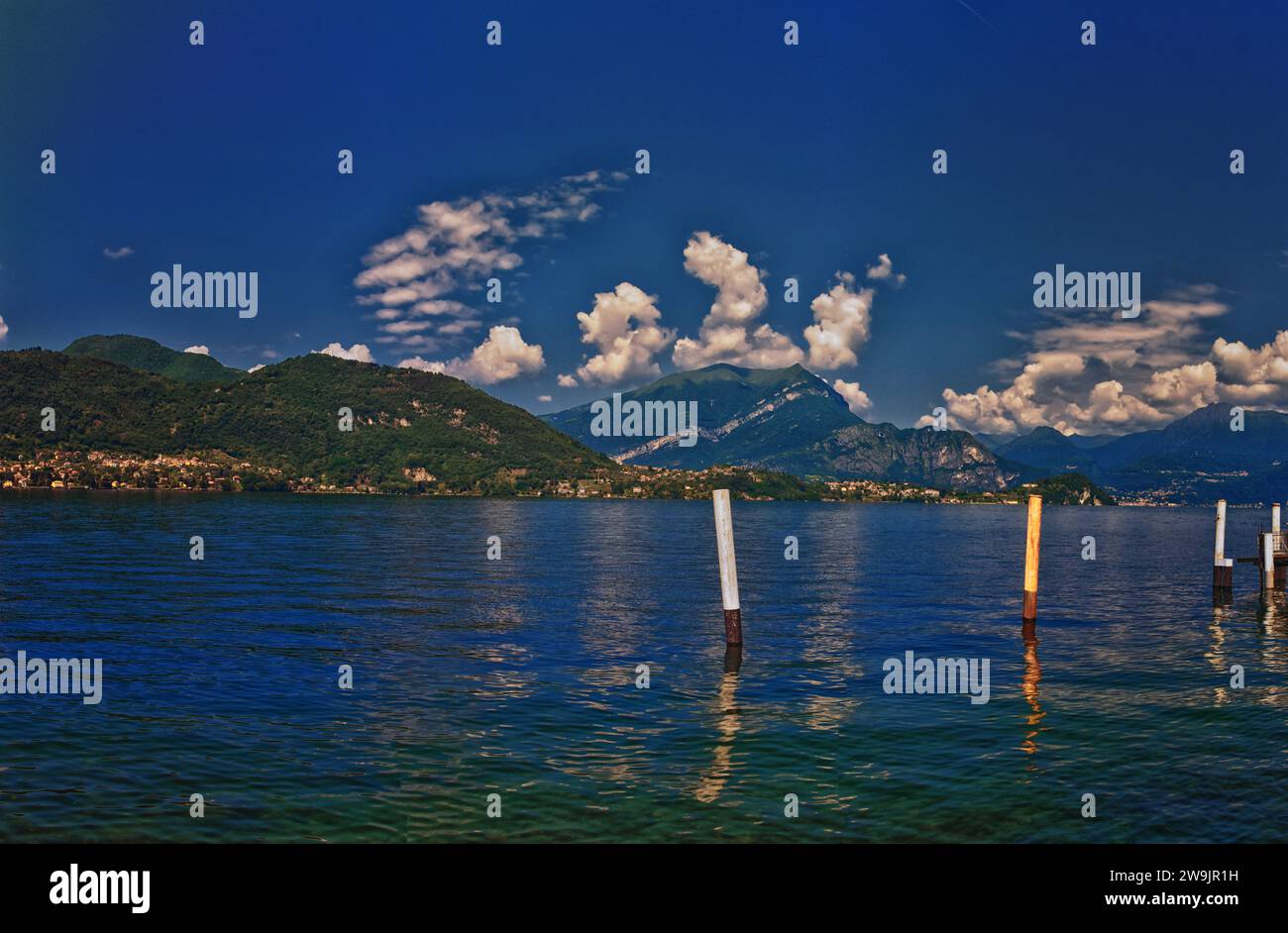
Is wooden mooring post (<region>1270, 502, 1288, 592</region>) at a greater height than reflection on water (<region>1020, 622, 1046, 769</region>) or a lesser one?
greater

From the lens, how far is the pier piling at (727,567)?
31.8 m

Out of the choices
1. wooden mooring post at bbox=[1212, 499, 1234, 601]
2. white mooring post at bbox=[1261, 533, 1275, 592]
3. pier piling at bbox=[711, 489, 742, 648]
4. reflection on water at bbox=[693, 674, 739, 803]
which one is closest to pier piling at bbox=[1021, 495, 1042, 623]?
pier piling at bbox=[711, 489, 742, 648]

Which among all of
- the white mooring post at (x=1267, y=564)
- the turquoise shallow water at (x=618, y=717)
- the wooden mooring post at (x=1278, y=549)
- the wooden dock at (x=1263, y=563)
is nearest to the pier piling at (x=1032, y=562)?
the turquoise shallow water at (x=618, y=717)

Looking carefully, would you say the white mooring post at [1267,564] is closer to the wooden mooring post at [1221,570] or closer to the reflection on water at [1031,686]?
the wooden mooring post at [1221,570]

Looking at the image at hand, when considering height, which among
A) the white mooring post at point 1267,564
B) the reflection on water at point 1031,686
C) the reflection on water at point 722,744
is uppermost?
the white mooring post at point 1267,564

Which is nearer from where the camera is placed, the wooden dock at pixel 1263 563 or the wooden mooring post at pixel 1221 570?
the wooden mooring post at pixel 1221 570

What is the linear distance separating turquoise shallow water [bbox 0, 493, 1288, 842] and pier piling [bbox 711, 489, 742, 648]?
1.18 m

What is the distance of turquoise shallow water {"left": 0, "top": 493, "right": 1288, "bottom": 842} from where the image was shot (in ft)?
52.9

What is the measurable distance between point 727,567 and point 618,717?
9817 millimetres

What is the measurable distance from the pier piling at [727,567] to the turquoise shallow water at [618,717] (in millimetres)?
1178

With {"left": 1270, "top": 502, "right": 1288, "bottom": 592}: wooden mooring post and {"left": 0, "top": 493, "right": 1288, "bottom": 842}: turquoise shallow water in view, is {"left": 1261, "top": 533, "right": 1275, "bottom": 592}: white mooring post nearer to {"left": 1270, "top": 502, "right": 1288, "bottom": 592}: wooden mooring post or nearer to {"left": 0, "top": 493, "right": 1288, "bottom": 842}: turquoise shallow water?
{"left": 1270, "top": 502, "right": 1288, "bottom": 592}: wooden mooring post

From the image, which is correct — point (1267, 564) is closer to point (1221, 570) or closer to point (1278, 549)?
point (1278, 549)

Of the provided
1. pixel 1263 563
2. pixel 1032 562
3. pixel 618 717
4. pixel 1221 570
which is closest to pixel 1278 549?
pixel 1263 563

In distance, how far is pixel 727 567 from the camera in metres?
32.0
